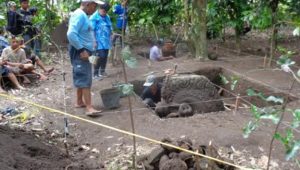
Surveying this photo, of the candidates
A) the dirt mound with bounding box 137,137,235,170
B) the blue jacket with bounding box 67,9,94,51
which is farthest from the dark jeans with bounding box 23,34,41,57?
the dirt mound with bounding box 137,137,235,170

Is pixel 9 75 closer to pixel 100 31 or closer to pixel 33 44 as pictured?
pixel 100 31

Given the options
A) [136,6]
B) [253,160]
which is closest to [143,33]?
[136,6]

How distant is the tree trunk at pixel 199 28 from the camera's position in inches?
397

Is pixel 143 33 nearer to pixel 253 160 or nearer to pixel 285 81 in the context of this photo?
pixel 285 81

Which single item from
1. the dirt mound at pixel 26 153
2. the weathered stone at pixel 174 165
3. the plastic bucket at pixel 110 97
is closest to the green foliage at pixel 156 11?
the plastic bucket at pixel 110 97

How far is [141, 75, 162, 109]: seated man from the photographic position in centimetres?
798

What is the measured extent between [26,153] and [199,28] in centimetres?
633

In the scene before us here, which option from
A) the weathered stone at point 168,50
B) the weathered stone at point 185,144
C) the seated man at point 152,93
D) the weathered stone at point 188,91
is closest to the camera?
the weathered stone at point 185,144

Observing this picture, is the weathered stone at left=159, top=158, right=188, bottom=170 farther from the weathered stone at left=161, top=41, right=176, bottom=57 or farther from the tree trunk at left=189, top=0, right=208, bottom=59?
the weathered stone at left=161, top=41, right=176, bottom=57

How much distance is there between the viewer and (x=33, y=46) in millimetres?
10703

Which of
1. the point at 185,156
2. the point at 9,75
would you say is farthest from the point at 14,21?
the point at 185,156

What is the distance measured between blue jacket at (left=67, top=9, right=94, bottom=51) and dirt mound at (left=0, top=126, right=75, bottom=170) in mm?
1426

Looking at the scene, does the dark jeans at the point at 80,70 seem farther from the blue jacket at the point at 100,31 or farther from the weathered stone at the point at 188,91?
the blue jacket at the point at 100,31

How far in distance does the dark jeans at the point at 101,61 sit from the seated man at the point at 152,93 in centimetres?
107
